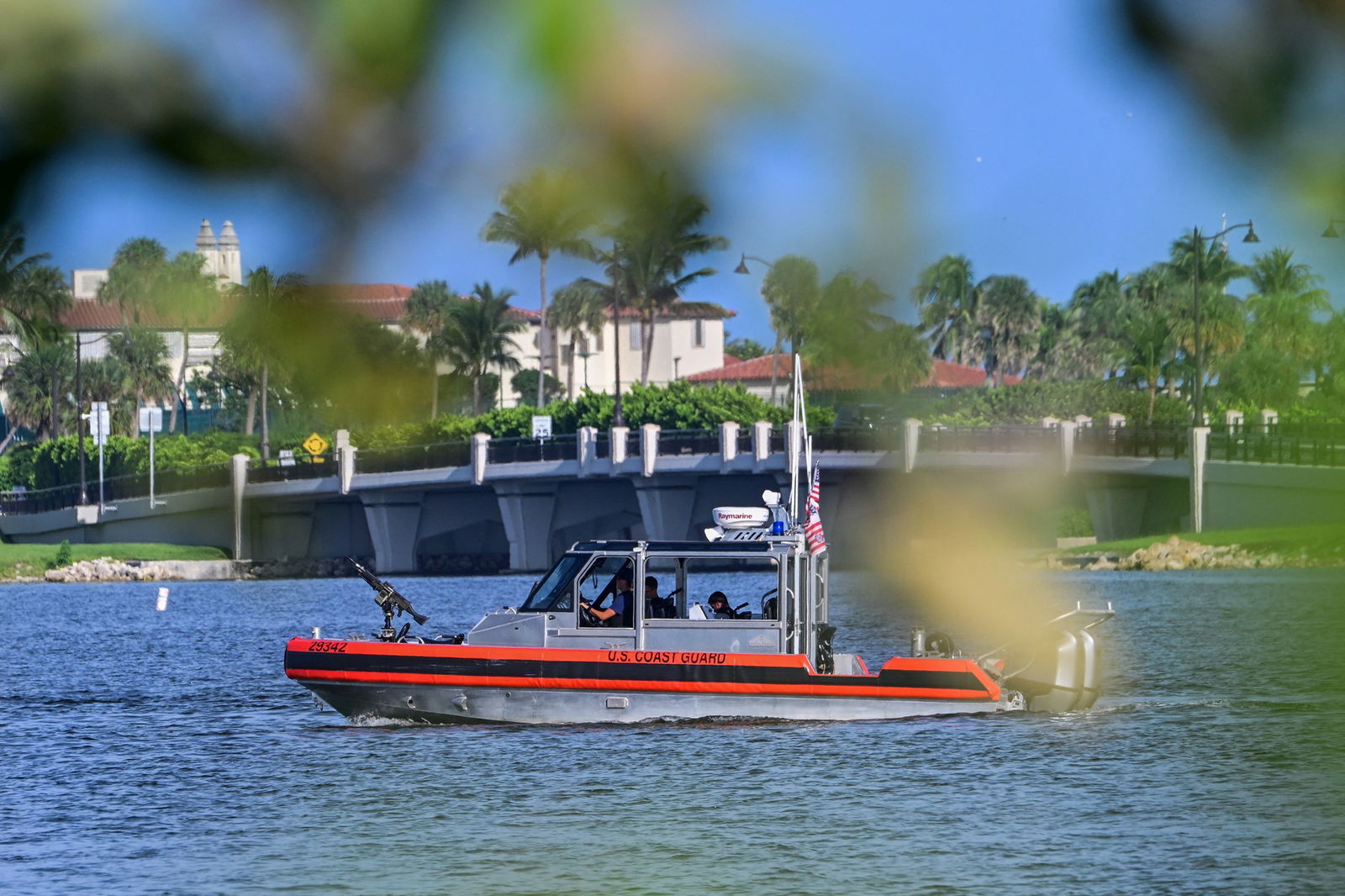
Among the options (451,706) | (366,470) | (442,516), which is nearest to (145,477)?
(366,470)

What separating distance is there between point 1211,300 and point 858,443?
3.61 ft

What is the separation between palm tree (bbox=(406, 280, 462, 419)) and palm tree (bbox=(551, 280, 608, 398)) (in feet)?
0.56

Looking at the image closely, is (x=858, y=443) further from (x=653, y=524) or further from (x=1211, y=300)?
(x=653, y=524)

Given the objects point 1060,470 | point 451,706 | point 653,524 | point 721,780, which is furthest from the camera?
point 653,524

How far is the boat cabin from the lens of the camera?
2853 centimetres

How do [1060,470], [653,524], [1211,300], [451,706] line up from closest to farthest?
[1211,300] < [1060,470] < [451,706] < [653,524]

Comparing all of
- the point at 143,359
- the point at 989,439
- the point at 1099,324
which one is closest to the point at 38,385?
the point at 143,359

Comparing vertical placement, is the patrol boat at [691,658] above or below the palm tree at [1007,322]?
below

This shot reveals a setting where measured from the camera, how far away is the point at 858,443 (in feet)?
12.9

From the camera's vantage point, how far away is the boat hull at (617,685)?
29.6 meters

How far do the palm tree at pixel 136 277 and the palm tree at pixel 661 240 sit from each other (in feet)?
1.67

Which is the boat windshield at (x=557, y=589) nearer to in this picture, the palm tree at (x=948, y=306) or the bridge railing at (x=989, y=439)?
the bridge railing at (x=989, y=439)

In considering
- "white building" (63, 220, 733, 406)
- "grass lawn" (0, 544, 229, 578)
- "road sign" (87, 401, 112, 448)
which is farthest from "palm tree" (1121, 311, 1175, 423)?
"grass lawn" (0, 544, 229, 578)

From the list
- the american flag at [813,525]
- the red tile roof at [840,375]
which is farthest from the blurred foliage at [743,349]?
the american flag at [813,525]
